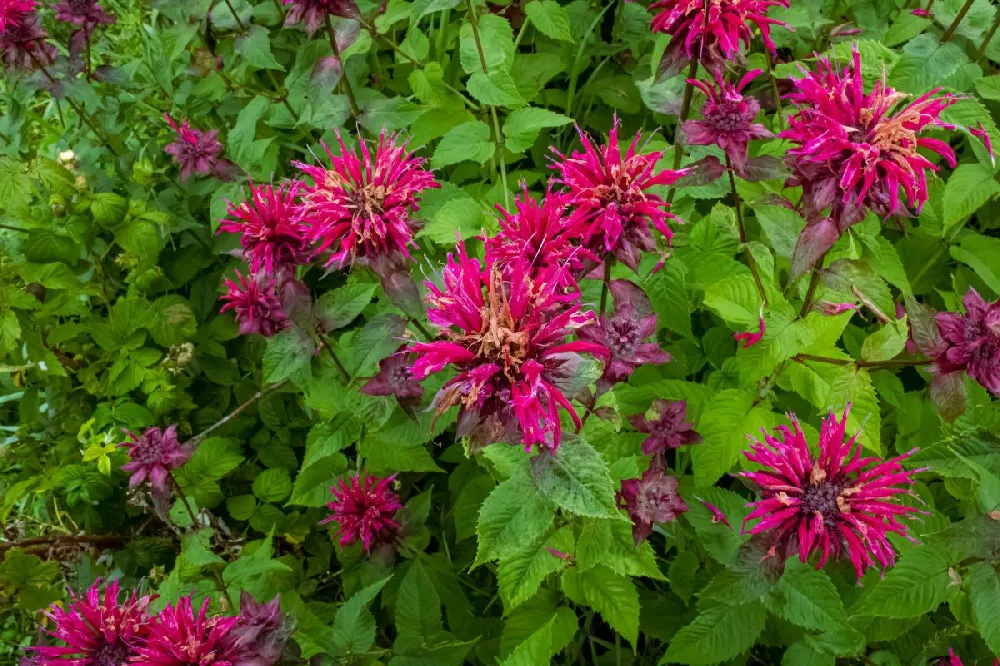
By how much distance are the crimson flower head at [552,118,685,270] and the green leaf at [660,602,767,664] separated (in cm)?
61

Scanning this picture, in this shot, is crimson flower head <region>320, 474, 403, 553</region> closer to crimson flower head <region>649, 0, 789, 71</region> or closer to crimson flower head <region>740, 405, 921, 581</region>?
crimson flower head <region>740, 405, 921, 581</region>

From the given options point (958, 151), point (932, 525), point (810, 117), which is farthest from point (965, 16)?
point (932, 525)

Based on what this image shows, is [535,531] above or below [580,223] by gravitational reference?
below

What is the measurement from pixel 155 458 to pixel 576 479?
3.27 ft

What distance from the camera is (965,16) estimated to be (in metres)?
1.37

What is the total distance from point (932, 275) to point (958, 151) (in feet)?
1.36

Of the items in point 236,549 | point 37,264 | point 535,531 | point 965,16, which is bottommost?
point 236,549

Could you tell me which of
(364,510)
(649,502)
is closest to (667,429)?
(649,502)

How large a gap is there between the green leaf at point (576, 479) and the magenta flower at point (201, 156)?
129 cm

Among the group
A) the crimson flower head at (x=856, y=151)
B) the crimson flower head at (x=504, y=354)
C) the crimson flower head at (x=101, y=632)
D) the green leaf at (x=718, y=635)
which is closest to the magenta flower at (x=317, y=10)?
the crimson flower head at (x=504, y=354)

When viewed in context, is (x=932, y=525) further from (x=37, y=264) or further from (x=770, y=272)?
(x=37, y=264)

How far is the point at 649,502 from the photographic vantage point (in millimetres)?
1079

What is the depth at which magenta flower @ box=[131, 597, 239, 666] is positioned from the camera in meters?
0.99

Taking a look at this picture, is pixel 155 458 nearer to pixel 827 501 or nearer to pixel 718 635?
pixel 718 635
